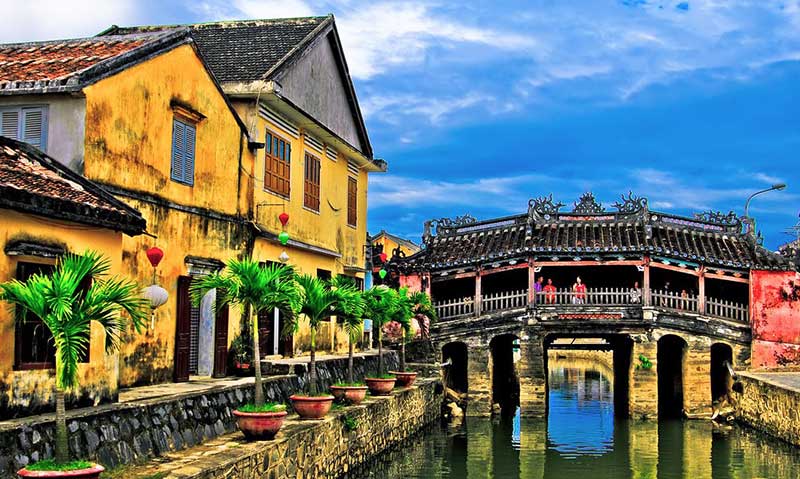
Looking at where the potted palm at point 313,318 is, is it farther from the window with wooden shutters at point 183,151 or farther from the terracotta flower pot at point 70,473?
the terracotta flower pot at point 70,473

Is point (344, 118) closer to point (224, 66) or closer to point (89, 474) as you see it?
point (224, 66)

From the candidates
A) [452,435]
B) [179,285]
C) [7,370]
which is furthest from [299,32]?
[7,370]

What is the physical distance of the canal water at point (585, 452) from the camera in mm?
19094

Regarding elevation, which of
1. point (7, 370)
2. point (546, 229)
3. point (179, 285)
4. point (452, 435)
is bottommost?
point (452, 435)

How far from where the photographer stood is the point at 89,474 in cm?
802

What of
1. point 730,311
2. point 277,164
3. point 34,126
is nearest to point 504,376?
point 730,311

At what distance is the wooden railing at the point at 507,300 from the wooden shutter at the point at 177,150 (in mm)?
15648

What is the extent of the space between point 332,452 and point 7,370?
6659 mm

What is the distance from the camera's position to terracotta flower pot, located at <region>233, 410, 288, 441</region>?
39.9ft

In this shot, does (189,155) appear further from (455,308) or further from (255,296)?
(455,308)

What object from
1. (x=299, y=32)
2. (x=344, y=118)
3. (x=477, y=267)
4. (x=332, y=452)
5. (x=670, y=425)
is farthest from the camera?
(x=477, y=267)

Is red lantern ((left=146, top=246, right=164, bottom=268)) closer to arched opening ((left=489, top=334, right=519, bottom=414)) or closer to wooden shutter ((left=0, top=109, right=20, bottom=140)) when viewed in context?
wooden shutter ((left=0, top=109, right=20, bottom=140))

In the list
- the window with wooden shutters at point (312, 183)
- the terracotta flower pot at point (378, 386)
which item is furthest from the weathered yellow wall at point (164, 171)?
the terracotta flower pot at point (378, 386)

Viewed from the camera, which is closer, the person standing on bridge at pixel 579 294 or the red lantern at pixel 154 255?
the red lantern at pixel 154 255
